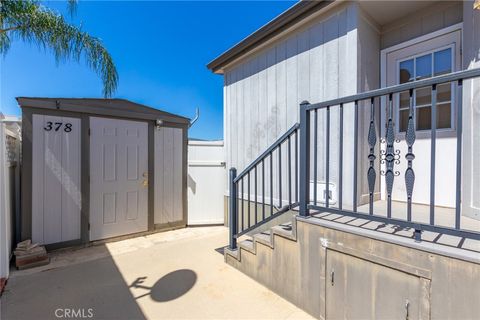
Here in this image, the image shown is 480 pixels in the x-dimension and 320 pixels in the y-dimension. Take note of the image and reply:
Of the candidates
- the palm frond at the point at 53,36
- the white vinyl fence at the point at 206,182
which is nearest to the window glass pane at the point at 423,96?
the white vinyl fence at the point at 206,182

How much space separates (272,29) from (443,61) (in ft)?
6.83

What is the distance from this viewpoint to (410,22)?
273 centimetres

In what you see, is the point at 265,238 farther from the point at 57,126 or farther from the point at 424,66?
the point at 57,126

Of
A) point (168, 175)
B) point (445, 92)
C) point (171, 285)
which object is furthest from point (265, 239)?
point (168, 175)

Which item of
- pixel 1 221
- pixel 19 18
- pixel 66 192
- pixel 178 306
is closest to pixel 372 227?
pixel 178 306

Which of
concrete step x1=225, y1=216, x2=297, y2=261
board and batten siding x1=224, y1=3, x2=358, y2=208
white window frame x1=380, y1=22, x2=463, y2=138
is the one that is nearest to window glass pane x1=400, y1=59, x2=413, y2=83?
white window frame x1=380, y1=22, x2=463, y2=138

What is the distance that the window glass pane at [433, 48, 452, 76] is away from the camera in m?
2.46

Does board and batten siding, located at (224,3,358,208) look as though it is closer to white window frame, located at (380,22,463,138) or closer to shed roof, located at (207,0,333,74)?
shed roof, located at (207,0,333,74)

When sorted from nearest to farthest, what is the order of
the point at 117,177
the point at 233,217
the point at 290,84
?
the point at 233,217
the point at 290,84
the point at 117,177

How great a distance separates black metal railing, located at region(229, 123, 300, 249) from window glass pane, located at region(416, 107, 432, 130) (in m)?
1.39

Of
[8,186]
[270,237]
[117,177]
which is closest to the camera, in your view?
[270,237]

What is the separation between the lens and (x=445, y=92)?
2473 mm

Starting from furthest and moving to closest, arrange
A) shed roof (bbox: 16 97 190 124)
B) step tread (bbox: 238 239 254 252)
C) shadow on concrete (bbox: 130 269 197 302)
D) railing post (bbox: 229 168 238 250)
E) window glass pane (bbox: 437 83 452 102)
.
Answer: shed roof (bbox: 16 97 190 124) < railing post (bbox: 229 168 238 250) < step tread (bbox: 238 239 254 252) < window glass pane (bbox: 437 83 452 102) < shadow on concrete (bbox: 130 269 197 302)

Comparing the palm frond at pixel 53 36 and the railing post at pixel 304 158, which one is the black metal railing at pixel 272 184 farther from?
the palm frond at pixel 53 36
